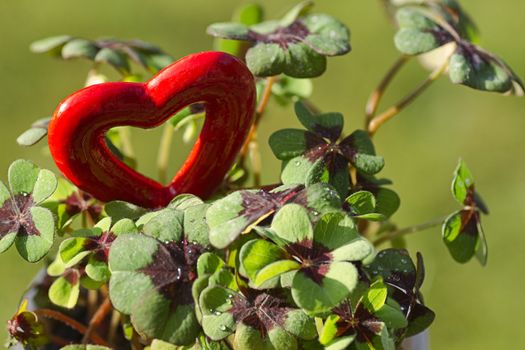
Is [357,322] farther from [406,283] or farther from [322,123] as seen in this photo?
[322,123]

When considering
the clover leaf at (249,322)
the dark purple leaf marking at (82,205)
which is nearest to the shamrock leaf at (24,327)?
the dark purple leaf marking at (82,205)

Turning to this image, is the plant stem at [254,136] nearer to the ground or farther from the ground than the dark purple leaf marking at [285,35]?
nearer to the ground

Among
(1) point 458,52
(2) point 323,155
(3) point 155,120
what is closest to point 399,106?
(1) point 458,52

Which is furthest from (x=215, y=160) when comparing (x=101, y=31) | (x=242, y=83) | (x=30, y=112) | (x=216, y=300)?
(x=101, y=31)

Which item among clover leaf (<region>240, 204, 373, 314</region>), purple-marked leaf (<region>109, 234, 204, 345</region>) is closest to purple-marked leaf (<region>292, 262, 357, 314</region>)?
clover leaf (<region>240, 204, 373, 314</region>)

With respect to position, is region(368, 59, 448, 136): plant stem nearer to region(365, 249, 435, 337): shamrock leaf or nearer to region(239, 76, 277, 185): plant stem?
region(239, 76, 277, 185): plant stem

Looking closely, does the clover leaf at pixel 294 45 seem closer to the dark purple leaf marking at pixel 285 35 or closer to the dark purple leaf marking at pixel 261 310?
the dark purple leaf marking at pixel 285 35
